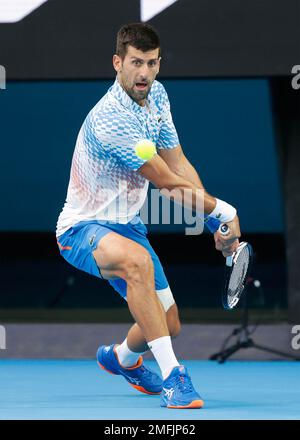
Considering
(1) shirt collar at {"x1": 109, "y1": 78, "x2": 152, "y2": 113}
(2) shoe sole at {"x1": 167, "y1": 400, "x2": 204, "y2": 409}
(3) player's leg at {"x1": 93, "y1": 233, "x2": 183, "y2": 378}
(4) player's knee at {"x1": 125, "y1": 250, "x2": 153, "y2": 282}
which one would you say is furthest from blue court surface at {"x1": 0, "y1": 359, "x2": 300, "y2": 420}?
(1) shirt collar at {"x1": 109, "y1": 78, "x2": 152, "y2": 113}

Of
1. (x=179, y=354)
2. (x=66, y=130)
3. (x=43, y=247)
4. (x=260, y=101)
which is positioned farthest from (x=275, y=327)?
(x=43, y=247)

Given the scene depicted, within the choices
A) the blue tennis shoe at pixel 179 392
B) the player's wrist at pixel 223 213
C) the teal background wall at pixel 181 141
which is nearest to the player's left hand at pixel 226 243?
the player's wrist at pixel 223 213

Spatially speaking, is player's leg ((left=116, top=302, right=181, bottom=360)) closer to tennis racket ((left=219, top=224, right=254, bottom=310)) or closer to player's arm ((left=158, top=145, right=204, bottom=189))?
tennis racket ((left=219, top=224, right=254, bottom=310))

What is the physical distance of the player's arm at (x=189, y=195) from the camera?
6.04m

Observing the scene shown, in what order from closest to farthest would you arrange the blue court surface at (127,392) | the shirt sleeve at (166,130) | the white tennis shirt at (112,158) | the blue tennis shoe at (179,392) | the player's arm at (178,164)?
the blue court surface at (127,392) → the blue tennis shoe at (179,392) → the white tennis shirt at (112,158) → the shirt sleeve at (166,130) → the player's arm at (178,164)

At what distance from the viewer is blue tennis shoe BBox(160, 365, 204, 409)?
5863mm

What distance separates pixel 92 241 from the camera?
6.19 m

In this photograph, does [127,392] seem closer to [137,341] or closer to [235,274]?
[137,341]

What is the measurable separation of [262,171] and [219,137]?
2.81ft

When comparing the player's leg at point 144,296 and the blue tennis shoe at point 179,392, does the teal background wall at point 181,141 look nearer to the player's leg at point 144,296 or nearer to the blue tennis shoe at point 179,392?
the player's leg at point 144,296

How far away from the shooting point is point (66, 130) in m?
14.5

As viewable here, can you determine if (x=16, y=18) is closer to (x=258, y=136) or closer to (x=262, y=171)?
(x=258, y=136)
